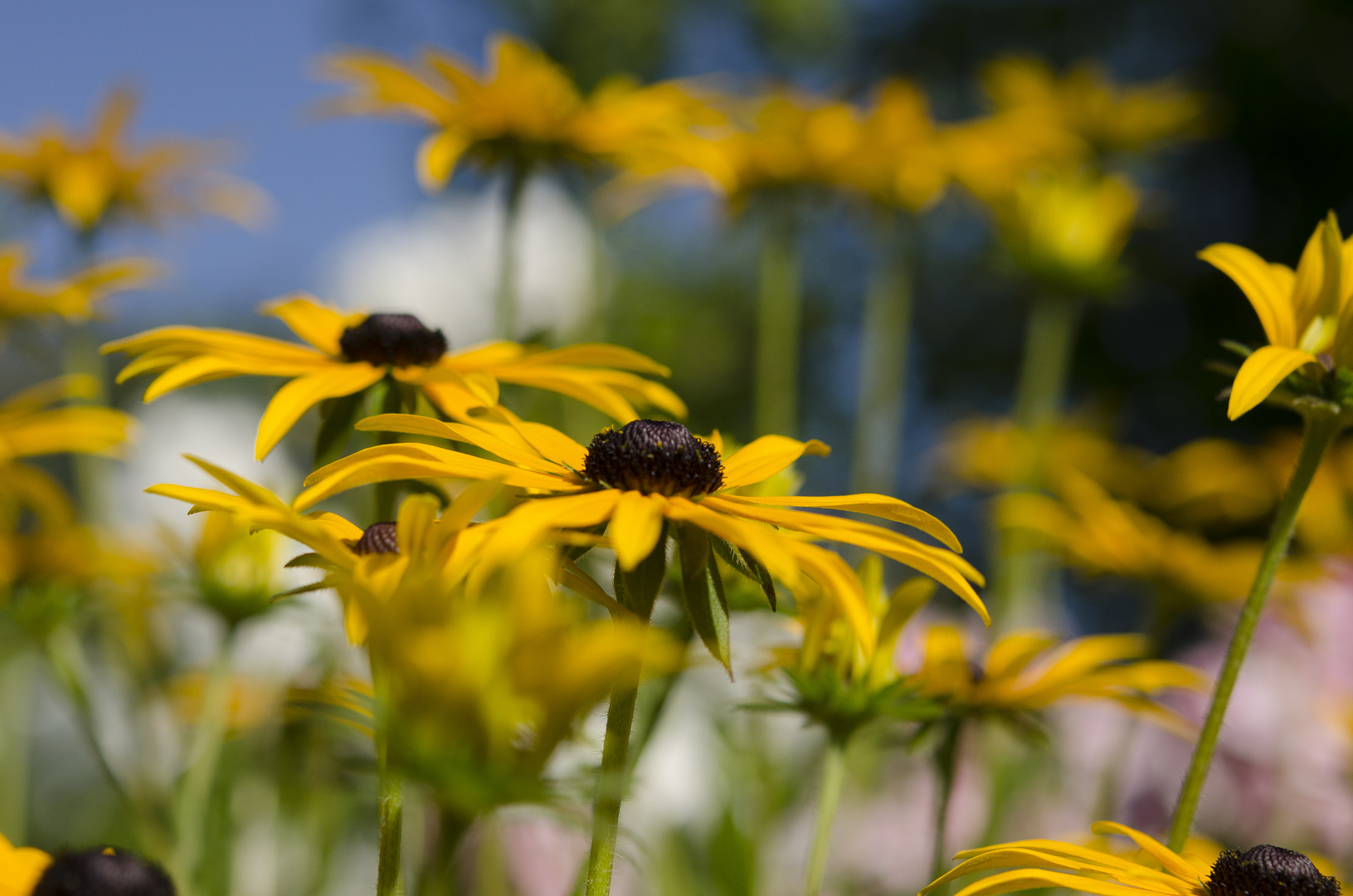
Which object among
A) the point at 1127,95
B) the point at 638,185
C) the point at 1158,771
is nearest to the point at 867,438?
the point at 638,185

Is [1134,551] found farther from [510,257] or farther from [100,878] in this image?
[100,878]

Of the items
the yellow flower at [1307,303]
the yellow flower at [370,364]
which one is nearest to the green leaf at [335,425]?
the yellow flower at [370,364]

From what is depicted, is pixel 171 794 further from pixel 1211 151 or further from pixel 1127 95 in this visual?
pixel 1211 151

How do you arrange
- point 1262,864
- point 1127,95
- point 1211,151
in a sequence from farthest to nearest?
point 1211,151 → point 1127,95 → point 1262,864

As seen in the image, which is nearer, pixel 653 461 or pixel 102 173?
pixel 653 461

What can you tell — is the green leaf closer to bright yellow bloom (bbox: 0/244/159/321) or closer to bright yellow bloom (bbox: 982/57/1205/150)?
bright yellow bloom (bbox: 0/244/159/321)

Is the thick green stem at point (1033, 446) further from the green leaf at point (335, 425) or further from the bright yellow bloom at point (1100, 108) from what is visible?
the green leaf at point (335, 425)

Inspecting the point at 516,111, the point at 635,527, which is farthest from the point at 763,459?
the point at 516,111
